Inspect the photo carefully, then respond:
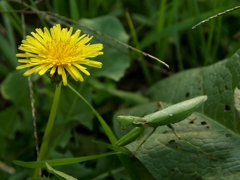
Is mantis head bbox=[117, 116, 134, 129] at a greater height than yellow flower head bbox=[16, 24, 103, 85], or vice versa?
yellow flower head bbox=[16, 24, 103, 85]

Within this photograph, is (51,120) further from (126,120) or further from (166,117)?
(166,117)

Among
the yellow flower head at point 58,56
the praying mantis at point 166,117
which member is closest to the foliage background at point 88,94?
the praying mantis at point 166,117

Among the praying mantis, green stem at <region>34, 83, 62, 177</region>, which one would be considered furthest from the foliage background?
the praying mantis

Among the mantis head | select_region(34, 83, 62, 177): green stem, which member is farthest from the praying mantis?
select_region(34, 83, 62, 177): green stem

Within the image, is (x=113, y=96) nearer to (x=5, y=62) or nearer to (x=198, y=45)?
(x=198, y=45)

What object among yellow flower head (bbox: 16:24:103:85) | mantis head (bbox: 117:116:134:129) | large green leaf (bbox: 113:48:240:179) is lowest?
large green leaf (bbox: 113:48:240:179)

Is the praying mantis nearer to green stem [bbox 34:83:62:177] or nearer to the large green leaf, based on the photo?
the large green leaf

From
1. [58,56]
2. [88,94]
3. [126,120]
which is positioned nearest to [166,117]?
[126,120]

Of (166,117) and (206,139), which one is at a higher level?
(166,117)

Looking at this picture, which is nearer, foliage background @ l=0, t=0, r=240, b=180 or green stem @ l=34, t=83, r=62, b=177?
green stem @ l=34, t=83, r=62, b=177

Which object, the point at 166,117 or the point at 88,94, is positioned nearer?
the point at 166,117
